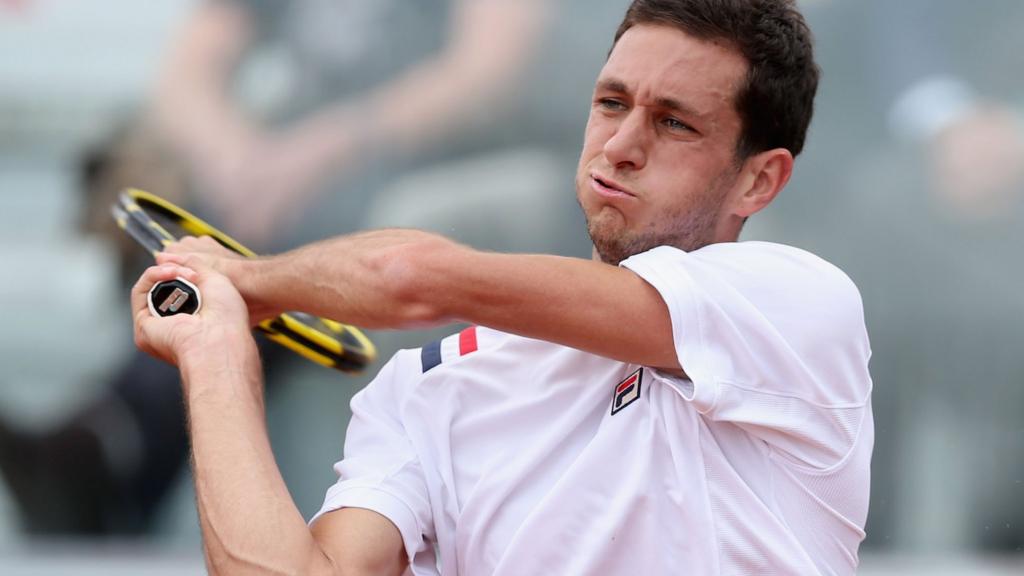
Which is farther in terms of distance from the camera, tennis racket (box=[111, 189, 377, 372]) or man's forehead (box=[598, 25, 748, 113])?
tennis racket (box=[111, 189, 377, 372])

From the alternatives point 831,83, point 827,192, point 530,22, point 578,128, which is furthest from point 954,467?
point 530,22

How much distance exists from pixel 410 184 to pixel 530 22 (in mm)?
734

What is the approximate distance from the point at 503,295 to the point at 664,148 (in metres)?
0.51

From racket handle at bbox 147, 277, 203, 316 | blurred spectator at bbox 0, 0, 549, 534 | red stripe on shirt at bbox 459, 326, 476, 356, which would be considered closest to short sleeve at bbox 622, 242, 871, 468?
red stripe on shirt at bbox 459, 326, 476, 356

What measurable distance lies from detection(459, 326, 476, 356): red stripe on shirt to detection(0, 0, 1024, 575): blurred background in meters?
2.36

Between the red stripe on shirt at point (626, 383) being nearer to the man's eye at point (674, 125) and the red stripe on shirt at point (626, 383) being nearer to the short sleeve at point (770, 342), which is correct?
the short sleeve at point (770, 342)

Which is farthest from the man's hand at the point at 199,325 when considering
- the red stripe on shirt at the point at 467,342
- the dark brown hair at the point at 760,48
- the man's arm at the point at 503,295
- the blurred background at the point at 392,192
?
the blurred background at the point at 392,192

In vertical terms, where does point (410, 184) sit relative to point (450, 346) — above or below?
below

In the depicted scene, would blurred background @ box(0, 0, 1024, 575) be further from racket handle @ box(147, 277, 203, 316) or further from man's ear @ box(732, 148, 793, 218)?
racket handle @ box(147, 277, 203, 316)

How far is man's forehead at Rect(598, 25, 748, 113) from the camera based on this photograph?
106 inches

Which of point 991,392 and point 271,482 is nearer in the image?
point 271,482

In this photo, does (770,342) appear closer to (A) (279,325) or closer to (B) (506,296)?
(B) (506,296)

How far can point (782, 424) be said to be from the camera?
2445 millimetres

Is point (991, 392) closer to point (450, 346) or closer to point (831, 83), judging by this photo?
point (831, 83)
